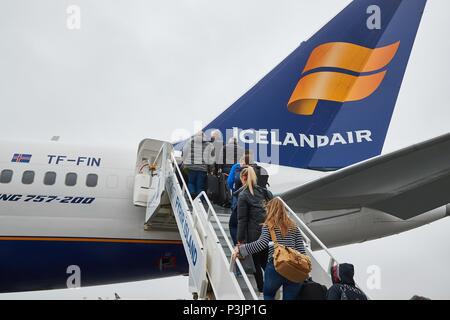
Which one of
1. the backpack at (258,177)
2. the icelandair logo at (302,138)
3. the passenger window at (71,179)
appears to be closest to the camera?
the backpack at (258,177)

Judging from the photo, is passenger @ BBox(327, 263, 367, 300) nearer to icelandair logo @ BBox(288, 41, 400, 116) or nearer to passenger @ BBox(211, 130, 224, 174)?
passenger @ BBox(211, 130, 224, 174)

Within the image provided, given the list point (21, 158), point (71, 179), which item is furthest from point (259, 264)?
point (21, 158)

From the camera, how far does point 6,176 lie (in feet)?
29.2

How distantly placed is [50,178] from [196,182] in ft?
11.4

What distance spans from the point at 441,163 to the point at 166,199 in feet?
14.2

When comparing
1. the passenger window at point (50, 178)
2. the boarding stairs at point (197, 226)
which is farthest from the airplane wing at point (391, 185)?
the passenger window at point (50, 178)

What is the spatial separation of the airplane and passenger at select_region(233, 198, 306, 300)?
2259mm

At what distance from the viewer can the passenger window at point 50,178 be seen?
893cm

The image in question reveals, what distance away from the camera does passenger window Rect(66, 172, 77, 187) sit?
29.5 feet

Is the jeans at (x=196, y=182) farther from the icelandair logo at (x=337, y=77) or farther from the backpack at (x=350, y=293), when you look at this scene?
the backpack at (x=350, y=293)

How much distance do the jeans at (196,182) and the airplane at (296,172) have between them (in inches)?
55.1

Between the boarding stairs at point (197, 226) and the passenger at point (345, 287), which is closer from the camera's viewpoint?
the passenger at point (345, 287)
